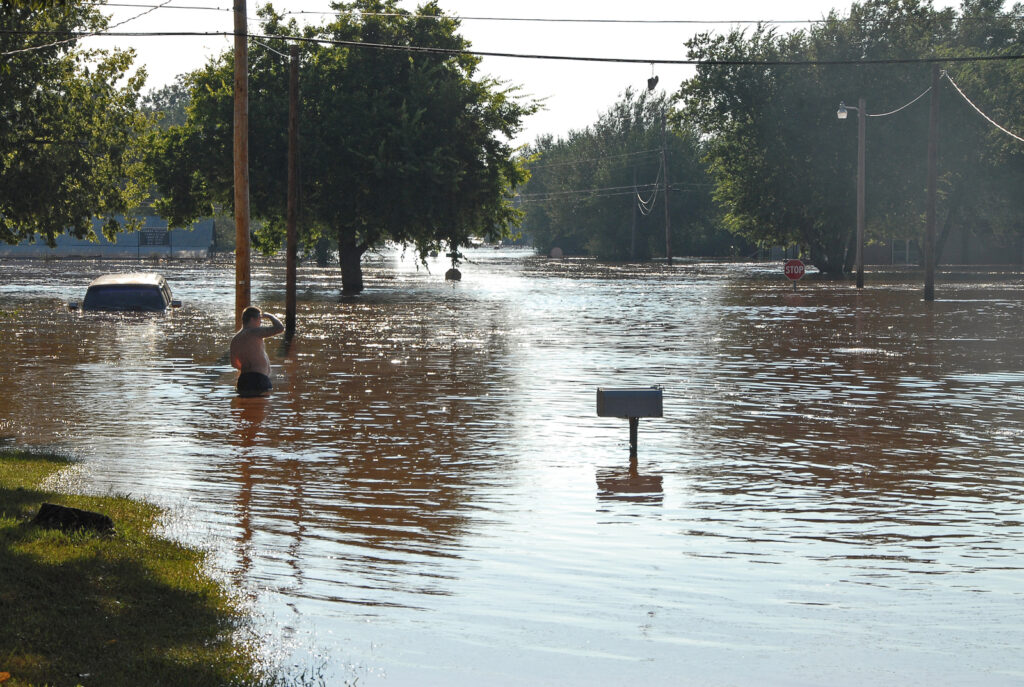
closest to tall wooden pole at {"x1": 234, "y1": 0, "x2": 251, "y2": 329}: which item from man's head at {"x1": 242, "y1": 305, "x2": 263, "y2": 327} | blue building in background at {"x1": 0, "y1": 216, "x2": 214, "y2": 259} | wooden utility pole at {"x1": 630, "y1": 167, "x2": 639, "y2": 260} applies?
man's head at {"x1": 242, "y1": 305, "x2": 263, "y2": 327}

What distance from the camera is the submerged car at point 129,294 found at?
37.6m

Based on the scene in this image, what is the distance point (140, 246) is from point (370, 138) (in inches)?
3143

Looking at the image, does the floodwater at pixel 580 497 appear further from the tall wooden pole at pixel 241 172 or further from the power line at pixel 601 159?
the power line at pixel 601 159

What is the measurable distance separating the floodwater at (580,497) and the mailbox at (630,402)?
548 millimetres

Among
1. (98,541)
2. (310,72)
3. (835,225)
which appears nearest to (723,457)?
(98,541)

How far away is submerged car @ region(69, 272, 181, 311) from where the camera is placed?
37562mm

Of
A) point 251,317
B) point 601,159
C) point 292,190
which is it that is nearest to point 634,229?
point 601,159

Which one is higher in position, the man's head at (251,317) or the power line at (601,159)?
the power line at (601,159)

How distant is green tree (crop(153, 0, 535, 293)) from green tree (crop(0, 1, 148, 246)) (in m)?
4.58

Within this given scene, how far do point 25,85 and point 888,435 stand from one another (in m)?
32.4

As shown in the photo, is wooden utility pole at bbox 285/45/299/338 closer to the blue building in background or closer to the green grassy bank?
the green grassy bank

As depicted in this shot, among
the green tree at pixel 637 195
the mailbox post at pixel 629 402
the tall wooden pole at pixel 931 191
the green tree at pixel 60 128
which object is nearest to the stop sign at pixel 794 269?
the tall wooden pole at pixel 931 191

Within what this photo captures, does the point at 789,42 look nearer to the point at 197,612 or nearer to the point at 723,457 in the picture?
the point at 723,457

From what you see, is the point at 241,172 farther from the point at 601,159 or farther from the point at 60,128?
the point at 601,159
